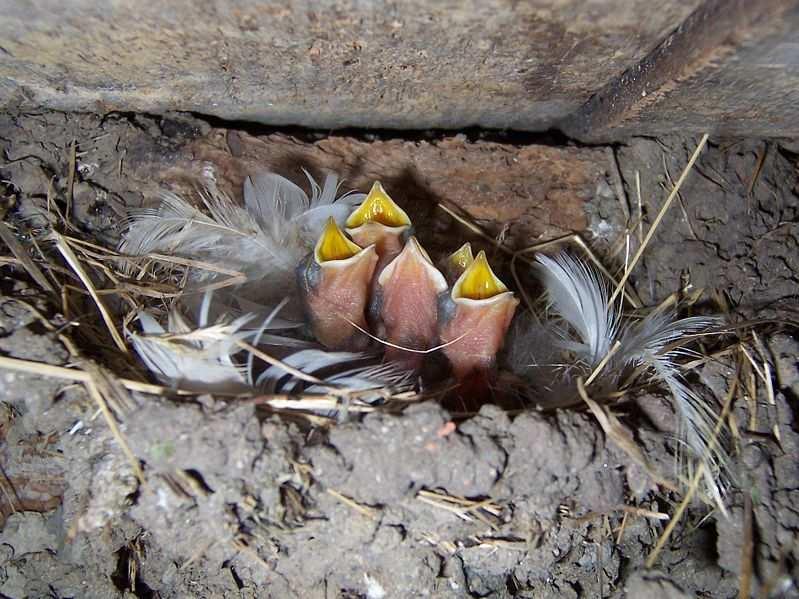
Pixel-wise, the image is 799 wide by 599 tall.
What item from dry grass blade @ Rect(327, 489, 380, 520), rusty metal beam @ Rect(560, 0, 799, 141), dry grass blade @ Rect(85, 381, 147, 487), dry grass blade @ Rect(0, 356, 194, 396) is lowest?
dry grass blade @ Rect(327, 489, 380, 520)

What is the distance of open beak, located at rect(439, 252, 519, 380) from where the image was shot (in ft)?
4.07

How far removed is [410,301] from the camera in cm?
133

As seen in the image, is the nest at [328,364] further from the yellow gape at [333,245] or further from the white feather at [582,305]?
the yellow gape at [333,245]

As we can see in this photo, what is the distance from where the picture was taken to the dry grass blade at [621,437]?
3.75ft

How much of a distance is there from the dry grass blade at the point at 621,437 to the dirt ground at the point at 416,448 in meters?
Result: 0.03

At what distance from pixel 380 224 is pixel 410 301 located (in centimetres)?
17

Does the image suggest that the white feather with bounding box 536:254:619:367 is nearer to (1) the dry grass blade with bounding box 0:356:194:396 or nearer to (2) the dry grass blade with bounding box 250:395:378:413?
(2) the dry grass blade with bounding box 250:395:378:413

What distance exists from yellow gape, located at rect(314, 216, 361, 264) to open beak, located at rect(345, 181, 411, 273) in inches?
1.5

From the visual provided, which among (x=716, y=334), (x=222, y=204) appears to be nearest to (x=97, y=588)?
(x=222, y=204)

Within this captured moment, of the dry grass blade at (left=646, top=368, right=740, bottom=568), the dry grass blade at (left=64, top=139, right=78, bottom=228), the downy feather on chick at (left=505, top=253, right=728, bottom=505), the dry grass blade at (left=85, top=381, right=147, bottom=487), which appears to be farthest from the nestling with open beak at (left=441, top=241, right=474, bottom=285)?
the dry grass blade at (left=64, top=139, right=78, bottom=228)

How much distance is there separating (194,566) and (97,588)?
214 mm

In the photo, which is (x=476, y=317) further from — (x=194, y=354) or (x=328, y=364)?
(x=194, y=354)

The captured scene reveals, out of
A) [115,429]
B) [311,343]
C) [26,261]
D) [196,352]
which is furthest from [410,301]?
[26,261]

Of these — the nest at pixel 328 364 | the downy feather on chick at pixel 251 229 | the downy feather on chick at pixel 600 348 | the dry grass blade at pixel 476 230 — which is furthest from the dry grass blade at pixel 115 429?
the dry grass blade at pixel 476 230
